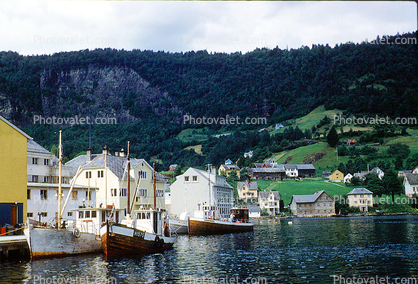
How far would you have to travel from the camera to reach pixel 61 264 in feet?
128

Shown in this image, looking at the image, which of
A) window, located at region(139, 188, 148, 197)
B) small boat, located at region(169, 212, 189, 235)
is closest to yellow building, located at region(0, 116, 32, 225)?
window, located at region(139, 188, 148, 197)

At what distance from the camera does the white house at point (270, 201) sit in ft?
553

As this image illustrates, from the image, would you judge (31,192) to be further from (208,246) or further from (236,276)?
(236,276)

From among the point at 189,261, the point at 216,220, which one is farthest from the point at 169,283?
the point at 216,220

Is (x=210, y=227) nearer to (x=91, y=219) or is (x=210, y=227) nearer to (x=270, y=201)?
(x=91, y=219)

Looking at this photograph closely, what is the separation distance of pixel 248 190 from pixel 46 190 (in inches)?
5077

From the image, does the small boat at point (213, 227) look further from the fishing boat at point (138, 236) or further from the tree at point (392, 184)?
the tree at point (392, 184)

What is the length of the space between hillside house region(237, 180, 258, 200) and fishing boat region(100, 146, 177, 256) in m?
126

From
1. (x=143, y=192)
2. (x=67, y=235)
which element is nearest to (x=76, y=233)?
(x=67, y=235)

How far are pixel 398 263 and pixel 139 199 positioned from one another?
156 ft

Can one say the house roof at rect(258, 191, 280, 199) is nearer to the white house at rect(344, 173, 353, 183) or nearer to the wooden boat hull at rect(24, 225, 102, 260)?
the white house at rect(344, 173, 353, 183)

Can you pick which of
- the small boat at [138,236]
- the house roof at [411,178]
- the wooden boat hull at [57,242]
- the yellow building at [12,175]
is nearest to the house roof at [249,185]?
the house roof at [411,178]

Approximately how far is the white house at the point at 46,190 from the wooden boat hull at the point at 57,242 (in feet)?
31.1

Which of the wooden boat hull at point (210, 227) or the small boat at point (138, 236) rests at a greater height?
the small boat at point (138, 236)
